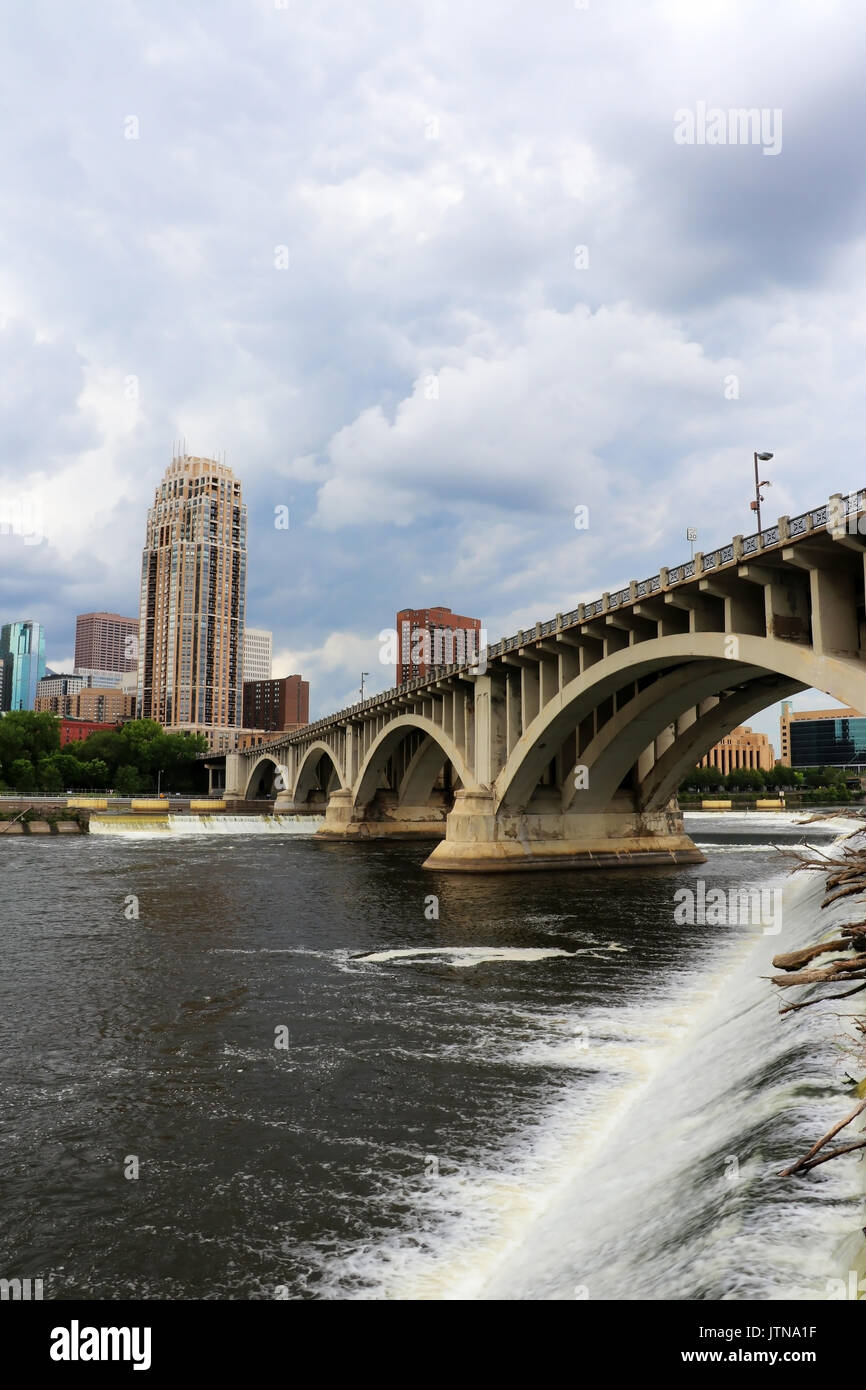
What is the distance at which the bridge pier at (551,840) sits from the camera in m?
48.8

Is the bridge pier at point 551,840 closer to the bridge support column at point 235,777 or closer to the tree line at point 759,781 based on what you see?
the bridge support column at point 235,777

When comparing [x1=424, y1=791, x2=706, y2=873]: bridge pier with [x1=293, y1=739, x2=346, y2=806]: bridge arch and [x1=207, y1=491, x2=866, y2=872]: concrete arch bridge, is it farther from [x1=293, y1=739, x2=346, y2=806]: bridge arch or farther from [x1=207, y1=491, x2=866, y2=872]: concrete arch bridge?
[x1=293, y1=739, x2=346, y2=806]: bridge arch

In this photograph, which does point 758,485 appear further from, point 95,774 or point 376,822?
point 95,774

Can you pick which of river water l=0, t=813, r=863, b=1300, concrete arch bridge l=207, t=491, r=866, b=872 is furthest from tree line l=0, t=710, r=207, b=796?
river water l=0, t=813, r=863, b=1300

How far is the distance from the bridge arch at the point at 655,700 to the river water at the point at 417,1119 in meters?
9.26

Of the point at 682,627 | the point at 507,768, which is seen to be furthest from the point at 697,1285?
the point at 507,768

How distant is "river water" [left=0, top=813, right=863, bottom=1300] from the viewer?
738 cm

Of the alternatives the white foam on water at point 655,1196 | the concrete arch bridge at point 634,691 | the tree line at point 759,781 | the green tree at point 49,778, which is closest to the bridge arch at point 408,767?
the concrete arch bridge at point 634,691

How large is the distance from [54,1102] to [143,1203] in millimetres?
3842

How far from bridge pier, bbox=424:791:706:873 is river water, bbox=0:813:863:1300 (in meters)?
22.1

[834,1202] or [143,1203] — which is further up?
[834,1202]

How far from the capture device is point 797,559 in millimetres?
26594

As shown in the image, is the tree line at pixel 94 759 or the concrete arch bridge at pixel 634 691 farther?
the tree line at pixel 94 759

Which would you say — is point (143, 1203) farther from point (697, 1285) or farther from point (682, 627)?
point (682, 627)
